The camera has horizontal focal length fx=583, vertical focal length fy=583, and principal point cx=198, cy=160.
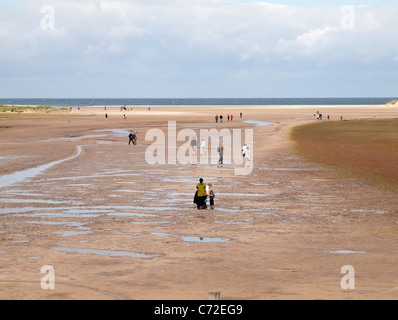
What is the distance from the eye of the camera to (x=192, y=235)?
1841 cm

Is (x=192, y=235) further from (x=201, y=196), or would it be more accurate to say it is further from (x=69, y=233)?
(x=201, y=196)

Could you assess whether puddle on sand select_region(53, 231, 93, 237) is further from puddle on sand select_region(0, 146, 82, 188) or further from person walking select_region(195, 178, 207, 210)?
puddle on sand select_region(0, 146, 82, 188)

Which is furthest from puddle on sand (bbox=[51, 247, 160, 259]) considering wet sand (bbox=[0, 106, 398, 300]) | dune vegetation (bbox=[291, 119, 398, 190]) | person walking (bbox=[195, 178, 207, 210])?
dune vegetation (bbox=[291, 119, 398, 190])

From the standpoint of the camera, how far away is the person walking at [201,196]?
22.5 meters

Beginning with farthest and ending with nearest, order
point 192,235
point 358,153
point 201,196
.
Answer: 1. point 358,153
2. point 201,196
3. point 192,235

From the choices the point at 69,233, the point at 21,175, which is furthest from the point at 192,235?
the point at 21,175

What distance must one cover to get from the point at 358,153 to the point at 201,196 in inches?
946

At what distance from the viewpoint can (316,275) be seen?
1398cm

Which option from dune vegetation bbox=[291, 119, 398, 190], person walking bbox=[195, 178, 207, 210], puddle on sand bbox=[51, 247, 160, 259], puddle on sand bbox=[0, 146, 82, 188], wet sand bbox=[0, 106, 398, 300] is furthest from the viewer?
dune vegetation bbox=[291, 119, 398, 190]

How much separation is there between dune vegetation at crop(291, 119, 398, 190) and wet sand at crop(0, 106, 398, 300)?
195cm

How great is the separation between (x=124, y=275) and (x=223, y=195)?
495 inches

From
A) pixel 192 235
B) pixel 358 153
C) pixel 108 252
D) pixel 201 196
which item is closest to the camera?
pixel 108 252

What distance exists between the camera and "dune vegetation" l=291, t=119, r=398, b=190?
32.4m
